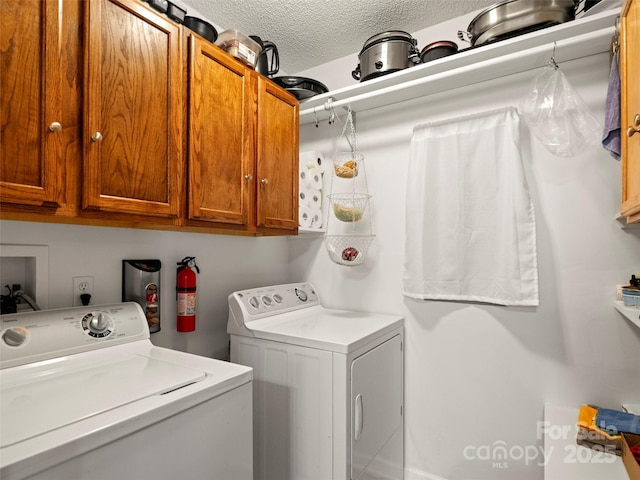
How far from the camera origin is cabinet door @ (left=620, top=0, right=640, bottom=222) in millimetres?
1091

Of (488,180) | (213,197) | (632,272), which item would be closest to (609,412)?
(632,272)

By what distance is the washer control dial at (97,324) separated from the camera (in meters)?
1.30

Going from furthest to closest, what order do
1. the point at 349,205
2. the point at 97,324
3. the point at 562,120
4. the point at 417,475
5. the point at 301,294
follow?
the point at 301,294 < the point at 349,205 < the point at 417,475 < the point at 562,120 < the point at 97,324

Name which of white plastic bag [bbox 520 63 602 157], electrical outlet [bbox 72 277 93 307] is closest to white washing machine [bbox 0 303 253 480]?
electrical outlet [bbox 72 277 93 307]

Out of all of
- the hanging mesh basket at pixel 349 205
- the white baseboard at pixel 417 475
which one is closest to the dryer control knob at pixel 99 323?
the hanging mesh basket at pixel 349 205

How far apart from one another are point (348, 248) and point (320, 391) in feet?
2.76

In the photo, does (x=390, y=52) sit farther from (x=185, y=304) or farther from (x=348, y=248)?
(x=185, y=304)

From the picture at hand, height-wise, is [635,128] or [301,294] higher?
[635,128]

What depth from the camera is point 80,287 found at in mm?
Answer: 1423

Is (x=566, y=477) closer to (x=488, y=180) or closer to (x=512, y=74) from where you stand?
(x=488, y=180)

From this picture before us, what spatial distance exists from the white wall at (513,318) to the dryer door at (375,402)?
0.15 m

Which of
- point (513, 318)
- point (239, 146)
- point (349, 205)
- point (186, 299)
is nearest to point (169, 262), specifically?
point (186, 299)

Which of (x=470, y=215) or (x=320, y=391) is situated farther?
(x=470, y=215)

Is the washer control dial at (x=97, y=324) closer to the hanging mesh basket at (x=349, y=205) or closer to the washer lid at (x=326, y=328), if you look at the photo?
the washer lid at (x=326, y=328)
